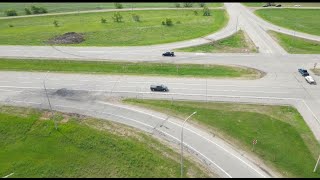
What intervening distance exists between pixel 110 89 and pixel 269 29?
6299 cm

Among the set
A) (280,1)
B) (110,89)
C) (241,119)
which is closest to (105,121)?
(110,89)

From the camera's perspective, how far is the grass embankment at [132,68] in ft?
231

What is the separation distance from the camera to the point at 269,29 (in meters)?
101

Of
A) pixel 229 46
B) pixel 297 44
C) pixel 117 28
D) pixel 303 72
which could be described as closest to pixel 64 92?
pixel 229 46

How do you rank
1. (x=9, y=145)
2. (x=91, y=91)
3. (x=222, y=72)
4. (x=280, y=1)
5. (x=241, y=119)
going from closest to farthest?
(x=9, y=145) < (x=241, y=119) < (x=91, y=91) < (x=222, y=72) < (x=280, y=1)

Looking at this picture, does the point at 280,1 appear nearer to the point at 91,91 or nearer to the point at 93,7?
the point at 93,7

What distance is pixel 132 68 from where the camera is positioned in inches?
2936

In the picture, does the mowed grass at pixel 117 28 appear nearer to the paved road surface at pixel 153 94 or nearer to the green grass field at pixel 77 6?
the green grass field at pixel 77 6

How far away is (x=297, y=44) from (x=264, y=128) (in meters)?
46.4

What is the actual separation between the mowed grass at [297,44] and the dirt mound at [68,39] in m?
62.4

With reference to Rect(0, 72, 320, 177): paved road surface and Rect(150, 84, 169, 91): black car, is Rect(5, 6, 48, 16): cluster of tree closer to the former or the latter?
Rect(0, 72, 320, 177): paved road surface

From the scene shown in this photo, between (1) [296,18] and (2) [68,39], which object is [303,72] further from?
(2) [68,39]

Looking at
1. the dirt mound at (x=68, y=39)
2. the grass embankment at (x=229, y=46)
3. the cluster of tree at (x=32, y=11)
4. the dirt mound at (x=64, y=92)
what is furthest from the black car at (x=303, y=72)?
the cluster of tree at (x=32, y=11)

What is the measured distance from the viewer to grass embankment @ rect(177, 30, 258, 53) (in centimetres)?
8412
